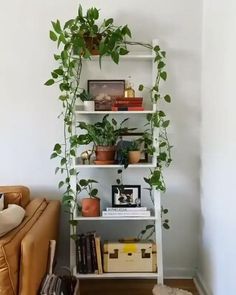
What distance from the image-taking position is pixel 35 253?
1.98m

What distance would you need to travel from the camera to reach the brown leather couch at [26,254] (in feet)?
6.08

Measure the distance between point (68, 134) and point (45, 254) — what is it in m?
0.95

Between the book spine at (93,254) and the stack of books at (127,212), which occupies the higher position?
the stack of books at (127,212)

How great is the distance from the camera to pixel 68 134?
114 inches

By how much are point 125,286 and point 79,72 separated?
1599mm

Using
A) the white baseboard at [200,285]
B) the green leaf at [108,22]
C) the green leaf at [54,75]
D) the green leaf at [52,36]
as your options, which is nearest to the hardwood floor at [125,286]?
the white baseboard at [200,285]

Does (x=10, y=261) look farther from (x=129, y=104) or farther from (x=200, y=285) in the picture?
(x=200, y=285)

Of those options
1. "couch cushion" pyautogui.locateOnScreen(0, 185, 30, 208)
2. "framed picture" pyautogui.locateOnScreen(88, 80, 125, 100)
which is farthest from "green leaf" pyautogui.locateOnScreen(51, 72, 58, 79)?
"couch cushion" pyautogui.locateOnScreen(0, 185, 30, 208)

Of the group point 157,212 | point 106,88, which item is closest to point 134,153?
point 157,212

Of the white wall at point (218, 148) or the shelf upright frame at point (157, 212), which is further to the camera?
the shelf upright frame at point (157, 212)

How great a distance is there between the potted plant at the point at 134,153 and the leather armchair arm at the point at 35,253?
65 cm

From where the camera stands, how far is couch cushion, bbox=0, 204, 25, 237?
1.97 metres

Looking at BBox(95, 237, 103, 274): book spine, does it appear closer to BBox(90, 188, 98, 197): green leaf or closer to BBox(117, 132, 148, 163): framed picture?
BBox(90, 188, 98, 197): green leaf

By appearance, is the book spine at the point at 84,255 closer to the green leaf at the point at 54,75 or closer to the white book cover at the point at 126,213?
the white book cover at the point at 126,213
